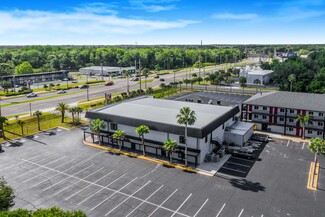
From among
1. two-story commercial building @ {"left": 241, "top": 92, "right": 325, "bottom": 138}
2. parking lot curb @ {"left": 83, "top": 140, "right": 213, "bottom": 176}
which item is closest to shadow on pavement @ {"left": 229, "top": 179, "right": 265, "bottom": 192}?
parking lot curb @ {"left": 83, "top": 140, "right": 213, "bottom": 176}

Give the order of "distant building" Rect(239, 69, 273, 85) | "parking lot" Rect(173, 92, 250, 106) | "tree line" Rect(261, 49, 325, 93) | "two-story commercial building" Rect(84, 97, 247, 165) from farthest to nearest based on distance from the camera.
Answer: "distant building" Rect(239, 69, 273, 85), "tree line" Rect(261, 49, 325, 93), "parking lot" Rect(173, 92, 250, 106), "two-story commercial building" Rect(84, 97, 247, 165)

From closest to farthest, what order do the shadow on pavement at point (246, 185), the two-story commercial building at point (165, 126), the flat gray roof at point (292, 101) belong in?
the shadow on pavement at point (246, 185), the two-story commercial building at point (165, 126), the flat gray roof at point (292, 101)

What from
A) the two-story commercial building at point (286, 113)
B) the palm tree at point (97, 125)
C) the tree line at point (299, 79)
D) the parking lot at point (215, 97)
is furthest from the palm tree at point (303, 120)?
the tree line at point (299, 79)

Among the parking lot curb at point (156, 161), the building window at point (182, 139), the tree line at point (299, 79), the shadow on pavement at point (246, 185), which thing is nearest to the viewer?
the shadow on pavement at point (246, 185)

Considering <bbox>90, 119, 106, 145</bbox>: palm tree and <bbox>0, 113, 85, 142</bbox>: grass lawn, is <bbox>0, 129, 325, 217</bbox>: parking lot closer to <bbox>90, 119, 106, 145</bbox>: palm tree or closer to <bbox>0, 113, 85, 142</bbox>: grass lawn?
<bbox>90, 119, 106, 145</bbox>: palm tree

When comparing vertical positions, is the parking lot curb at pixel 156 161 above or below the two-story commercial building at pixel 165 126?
below

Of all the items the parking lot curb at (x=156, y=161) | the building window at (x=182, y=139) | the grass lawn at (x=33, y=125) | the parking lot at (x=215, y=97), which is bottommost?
the parking lot curb at (x=156, y=161)

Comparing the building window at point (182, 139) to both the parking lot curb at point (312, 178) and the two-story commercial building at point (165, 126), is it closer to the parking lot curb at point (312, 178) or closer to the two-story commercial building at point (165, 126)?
the two-story commercial building at point (165, 126)
